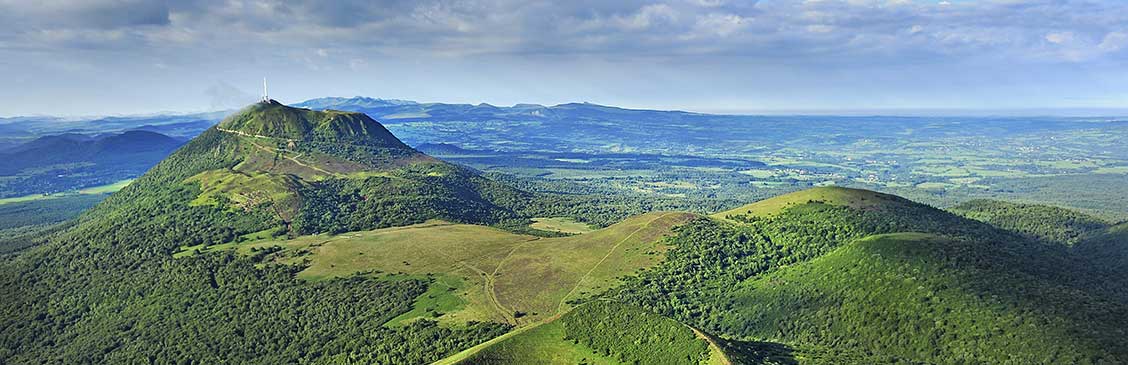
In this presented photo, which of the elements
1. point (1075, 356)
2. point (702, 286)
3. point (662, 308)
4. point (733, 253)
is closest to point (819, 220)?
point (733, 253)

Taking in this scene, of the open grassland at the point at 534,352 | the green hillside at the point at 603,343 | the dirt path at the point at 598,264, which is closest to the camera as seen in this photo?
the open grassland at the point at 534,352

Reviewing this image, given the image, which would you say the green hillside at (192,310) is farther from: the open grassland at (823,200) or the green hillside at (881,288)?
the open grassland at (823,200)

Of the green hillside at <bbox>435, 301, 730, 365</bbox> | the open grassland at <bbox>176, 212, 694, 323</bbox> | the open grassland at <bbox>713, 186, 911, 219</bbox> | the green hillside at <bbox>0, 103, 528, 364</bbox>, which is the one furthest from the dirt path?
the green hillside at <bbox>435, 301, 730, 365</bbox>

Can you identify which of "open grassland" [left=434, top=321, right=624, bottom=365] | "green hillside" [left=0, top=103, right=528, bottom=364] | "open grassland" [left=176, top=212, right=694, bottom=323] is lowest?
"green hillside" [left=0, top=103, right=528, bottom=364]

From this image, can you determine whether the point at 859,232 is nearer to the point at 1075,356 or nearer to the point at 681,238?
the point at 681,238

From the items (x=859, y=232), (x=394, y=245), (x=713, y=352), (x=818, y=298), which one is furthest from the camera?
(x=394, y=245)

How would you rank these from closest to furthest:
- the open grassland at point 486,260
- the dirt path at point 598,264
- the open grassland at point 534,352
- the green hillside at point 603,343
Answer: the open grassland at point 534,352
the green hillside at point 603,343
the dirt path at point 598,264
the open grassland at point 486,260

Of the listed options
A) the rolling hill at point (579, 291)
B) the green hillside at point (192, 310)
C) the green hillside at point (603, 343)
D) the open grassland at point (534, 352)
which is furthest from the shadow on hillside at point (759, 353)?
the green hillside at point (192, 310)

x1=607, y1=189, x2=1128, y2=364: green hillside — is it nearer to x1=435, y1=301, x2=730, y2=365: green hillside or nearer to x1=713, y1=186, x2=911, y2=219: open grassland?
x1=713, y1=186, x2=911, y2=219: open grassland

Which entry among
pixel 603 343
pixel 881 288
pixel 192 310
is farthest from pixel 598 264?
pixel 192 310
